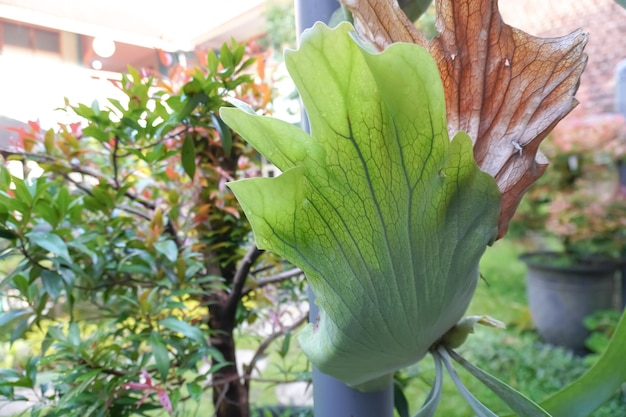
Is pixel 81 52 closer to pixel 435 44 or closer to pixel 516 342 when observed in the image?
pixel 435 44

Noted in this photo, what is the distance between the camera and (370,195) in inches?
9.5

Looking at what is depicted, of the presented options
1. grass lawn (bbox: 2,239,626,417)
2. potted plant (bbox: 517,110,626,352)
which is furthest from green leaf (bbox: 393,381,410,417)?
potted plant (bbox: 517,110,626,352)

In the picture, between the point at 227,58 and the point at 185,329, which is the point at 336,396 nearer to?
the point at 185,329

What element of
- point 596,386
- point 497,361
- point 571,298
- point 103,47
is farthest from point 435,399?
point 571,298

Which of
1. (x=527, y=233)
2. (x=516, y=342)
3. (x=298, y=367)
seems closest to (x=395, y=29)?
(x=298, y=367)

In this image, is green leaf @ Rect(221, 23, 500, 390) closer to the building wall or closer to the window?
the window

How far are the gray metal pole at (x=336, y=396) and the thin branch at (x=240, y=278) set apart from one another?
181 millimetres

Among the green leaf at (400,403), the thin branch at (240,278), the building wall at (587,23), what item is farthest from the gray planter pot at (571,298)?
the thin branch at (240,278)

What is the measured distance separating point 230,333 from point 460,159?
1.62ft

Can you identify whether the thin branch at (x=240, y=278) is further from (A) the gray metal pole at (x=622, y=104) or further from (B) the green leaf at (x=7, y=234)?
(A) the gray metal pole at (x=622, y=104)

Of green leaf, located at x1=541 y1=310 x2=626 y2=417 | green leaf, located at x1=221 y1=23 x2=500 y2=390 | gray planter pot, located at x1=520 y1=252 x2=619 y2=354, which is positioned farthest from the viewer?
gray planter pot, located at x1=520 y1=252 x2=619 y2=354

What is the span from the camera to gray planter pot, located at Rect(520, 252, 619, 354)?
1839 millimetres

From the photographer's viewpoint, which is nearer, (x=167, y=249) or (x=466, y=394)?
(x=466, y=394)

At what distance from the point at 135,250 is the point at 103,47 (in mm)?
427
